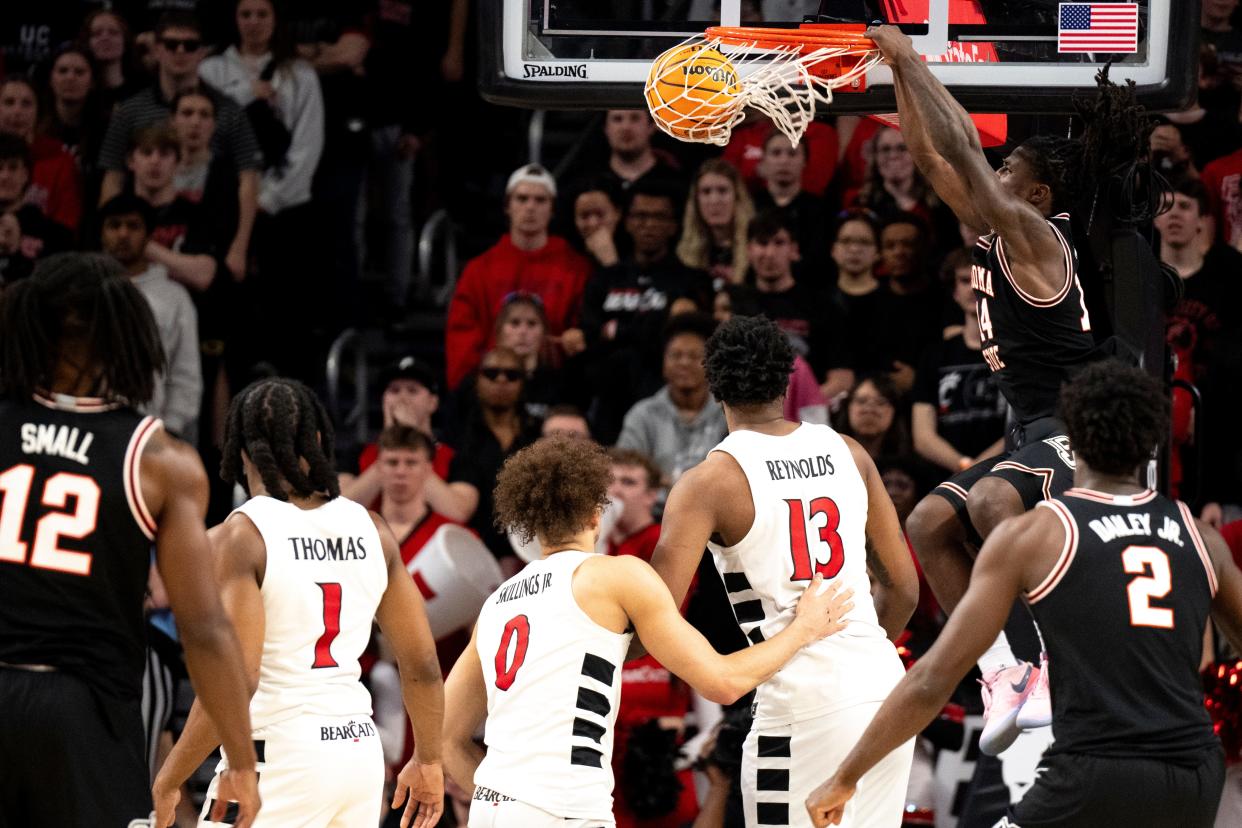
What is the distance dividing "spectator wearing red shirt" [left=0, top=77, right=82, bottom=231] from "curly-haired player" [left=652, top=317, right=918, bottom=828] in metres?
7.17

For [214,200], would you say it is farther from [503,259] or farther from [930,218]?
[930,218]

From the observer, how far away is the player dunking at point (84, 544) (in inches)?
173

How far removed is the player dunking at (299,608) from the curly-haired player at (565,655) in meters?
0.62

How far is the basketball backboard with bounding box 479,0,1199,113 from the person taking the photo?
6.73 m

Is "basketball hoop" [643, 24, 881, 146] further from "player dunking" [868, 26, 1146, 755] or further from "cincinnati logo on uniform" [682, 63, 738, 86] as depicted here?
"player dunking" [868, 26, 1146, 755]

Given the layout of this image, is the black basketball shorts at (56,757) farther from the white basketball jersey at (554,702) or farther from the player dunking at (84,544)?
the white basketball jersey at (554,702)

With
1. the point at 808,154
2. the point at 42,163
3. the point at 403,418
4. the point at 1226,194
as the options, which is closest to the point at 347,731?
the point at 403,418

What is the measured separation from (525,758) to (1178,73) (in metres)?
3.54

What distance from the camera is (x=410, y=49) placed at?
13.0 metres

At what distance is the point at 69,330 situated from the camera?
176 inches

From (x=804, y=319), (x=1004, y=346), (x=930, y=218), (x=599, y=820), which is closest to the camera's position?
(x=599, y=820)

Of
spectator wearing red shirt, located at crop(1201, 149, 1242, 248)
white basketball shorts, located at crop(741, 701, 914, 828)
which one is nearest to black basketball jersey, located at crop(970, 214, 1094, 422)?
white basketball shorts, located at crop(741, 701, 914, 828)

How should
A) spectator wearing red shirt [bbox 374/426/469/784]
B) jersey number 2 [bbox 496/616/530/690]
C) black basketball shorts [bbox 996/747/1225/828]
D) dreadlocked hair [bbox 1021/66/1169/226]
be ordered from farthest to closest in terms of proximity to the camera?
spectator wearing red shirt [bbox 374/426/469/784]
dreadlocked hair [bbox 1021/66/1169/226]
jersey number 2 [bbox 496/616/530/690]
black basketball shorts [bbox 996/747/1225/828]

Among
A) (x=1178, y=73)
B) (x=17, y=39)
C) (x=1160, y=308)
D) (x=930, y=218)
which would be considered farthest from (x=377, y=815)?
(x=17, y=39)
